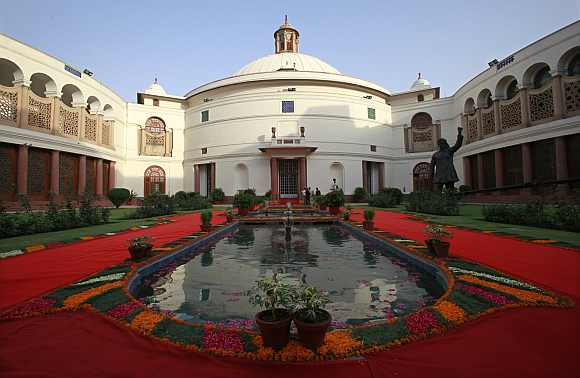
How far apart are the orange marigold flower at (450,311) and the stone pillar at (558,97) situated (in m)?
21.9

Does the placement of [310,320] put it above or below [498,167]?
below

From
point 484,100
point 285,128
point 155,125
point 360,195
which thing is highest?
point 484,100

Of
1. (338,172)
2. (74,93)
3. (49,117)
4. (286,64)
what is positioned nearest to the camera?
(49,117)

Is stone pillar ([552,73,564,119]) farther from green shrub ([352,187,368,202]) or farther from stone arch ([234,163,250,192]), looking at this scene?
stone arch ([234,163,250,192])

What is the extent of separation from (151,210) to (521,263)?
16316 millimetres

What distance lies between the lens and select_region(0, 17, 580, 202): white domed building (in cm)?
1791

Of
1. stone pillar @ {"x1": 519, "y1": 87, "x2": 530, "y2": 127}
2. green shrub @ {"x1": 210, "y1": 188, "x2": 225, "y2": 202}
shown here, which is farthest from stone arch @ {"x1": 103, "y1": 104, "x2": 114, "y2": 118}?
stone pillar @ {"x1": 519, "y1": 87, "x2": 530, "y2": 127}

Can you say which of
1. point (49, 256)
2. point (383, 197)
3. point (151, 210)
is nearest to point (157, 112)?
point (151, 210)

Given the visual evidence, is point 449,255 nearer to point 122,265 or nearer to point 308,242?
point 308,242

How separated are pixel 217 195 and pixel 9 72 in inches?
641

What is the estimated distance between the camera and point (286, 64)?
105 ft

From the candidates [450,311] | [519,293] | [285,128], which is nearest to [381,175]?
[285,128]

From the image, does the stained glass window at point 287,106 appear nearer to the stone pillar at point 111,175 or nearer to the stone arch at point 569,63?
the stone pillar at point 111,175

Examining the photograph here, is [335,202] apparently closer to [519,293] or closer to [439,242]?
[439,242]
